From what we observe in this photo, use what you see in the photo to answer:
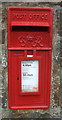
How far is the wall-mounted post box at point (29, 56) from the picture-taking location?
2359mm

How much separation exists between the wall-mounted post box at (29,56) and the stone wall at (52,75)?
9 centimetres

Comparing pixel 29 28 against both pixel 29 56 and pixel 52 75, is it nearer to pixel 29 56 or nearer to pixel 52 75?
pixel 29 56

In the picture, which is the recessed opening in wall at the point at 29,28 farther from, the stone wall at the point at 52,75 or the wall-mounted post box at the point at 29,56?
the stone wall at the point at 52,75

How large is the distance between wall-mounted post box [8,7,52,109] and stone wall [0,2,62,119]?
89 mm

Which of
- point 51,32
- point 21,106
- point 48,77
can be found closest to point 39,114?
point 21,106

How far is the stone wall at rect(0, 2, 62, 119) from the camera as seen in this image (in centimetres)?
244

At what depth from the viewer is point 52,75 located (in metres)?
2.57

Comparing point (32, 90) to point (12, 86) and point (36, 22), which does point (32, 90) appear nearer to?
point (12, 86)

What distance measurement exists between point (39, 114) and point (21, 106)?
0.86ft

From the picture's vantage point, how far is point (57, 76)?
2580 millimetres

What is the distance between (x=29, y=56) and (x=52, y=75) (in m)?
0.37

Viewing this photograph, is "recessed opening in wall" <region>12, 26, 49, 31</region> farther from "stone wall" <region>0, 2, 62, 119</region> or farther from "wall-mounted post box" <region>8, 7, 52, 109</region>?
"stone wall" <region>0, 2, 62, 119</region>

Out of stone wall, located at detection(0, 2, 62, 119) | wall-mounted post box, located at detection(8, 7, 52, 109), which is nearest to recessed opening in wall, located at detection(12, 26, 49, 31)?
wall-mounted post box, located at detection(8, 7, 52, 109)

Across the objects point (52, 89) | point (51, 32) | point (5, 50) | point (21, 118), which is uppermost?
point (51, 32)
